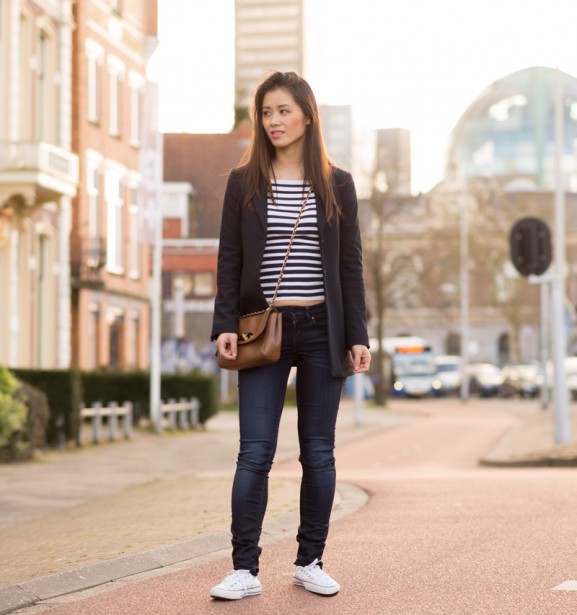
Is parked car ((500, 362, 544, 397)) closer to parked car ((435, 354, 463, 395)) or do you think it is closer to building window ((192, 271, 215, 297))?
parked car ((435, 354, 463, 395))

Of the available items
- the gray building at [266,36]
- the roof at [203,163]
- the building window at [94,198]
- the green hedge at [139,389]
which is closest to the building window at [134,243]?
the building window at [94,198]

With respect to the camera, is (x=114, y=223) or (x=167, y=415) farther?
(x=114, y=223)

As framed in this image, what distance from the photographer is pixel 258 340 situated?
617 centimetres

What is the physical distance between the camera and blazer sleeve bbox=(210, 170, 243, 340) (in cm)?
623

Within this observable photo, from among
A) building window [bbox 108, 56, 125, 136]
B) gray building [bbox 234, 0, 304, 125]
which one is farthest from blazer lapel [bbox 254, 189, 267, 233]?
gray building [bbox 234, 0, 304, 125]

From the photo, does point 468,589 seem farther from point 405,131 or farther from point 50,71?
point 405,131

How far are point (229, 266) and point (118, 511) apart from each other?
5039 millimetres

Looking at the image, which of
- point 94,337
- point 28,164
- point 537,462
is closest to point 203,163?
point 94,337

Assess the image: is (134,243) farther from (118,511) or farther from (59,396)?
(118,511)

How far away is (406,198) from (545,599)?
145 feet

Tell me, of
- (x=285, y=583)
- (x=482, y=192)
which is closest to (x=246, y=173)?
(x=285, y=583)

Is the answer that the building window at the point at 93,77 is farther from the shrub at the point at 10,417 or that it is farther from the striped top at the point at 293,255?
the striped top at the point at 293,255

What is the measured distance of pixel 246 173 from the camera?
6387mm

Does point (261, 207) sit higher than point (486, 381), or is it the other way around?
point (261, 207)
